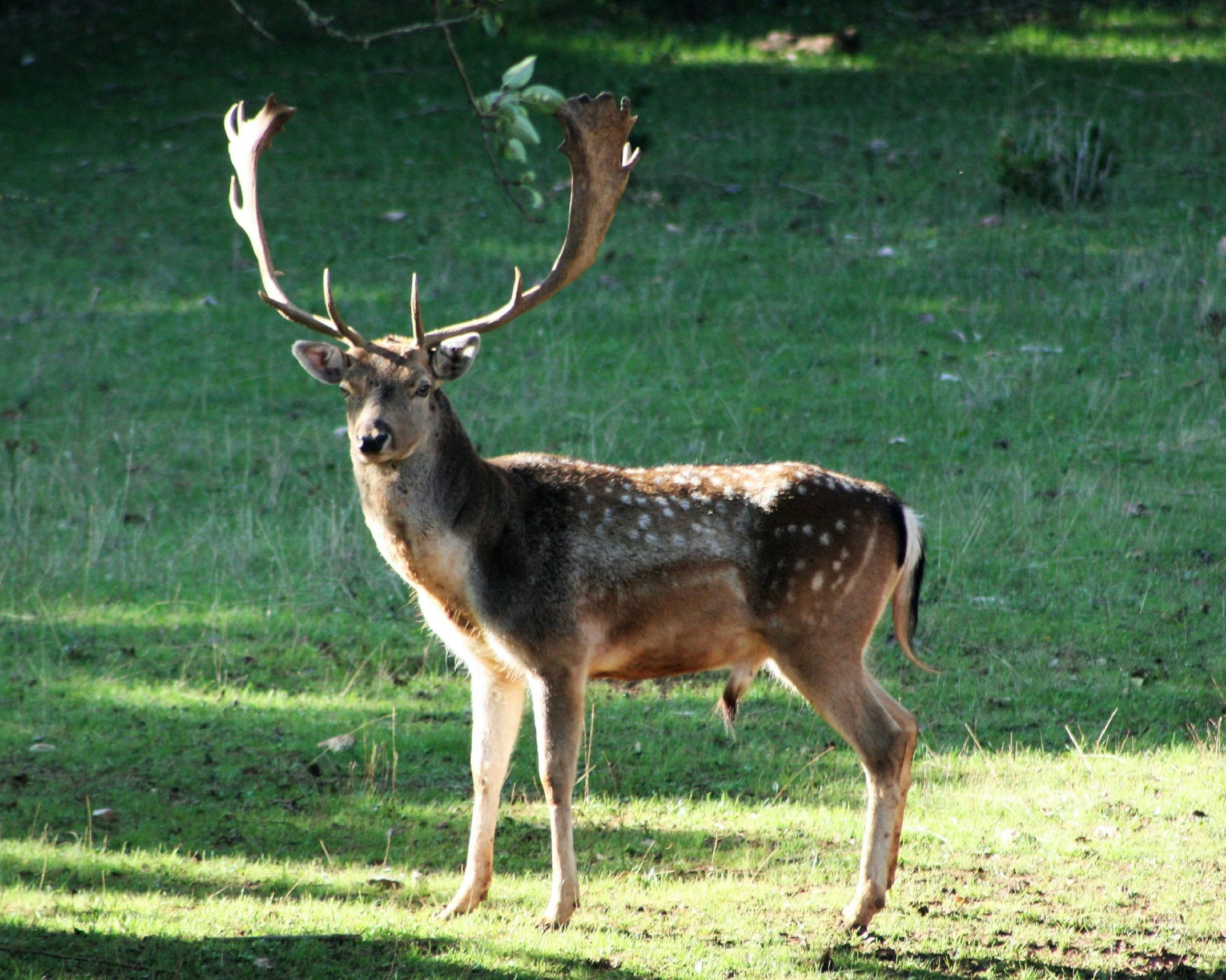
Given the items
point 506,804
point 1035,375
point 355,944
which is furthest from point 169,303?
point 355,944

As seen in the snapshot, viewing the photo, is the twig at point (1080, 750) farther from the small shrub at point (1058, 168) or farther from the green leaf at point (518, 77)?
the small shrub at point (1058, 168)

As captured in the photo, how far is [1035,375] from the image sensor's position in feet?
41.8

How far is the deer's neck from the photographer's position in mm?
5879

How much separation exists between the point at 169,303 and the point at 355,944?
1100 cm

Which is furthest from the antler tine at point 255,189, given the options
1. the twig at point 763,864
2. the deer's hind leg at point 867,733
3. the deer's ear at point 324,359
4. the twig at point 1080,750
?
Answer: the twig at point 1080,750

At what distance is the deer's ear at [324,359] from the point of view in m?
5.89

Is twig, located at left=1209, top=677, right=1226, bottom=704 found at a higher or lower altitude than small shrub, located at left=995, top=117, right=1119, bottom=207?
lower

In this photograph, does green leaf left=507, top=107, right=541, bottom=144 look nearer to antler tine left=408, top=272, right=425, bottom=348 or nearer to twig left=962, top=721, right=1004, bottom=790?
antler tine left=408, top=272, right=425, bottom=348

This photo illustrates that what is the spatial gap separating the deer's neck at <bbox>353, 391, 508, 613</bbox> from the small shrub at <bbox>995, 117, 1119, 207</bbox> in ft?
37.5

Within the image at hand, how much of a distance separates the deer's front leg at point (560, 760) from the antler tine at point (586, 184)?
148 cm

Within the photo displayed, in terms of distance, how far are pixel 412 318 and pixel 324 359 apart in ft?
1.36

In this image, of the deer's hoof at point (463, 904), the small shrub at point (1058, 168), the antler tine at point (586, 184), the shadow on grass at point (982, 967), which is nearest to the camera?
the shadow on grass at point (982, 967)

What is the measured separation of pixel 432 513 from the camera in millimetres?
5891

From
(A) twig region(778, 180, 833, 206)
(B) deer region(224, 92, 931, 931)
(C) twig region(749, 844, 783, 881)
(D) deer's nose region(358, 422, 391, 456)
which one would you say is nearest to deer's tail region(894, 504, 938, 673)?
(B) deer region(224, 92, 931, 931)
